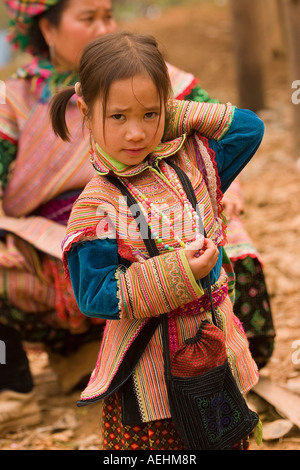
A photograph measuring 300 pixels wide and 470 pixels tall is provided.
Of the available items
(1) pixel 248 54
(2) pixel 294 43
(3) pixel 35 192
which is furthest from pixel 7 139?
(1) pixel 248 54

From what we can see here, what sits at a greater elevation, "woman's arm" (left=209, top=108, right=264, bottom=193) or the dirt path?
"woman's arm" (left=209, top=108, right=264, bottom=193)

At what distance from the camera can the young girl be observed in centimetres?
176

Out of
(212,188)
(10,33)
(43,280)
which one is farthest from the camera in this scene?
(10,33)

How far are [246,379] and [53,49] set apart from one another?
184 cm

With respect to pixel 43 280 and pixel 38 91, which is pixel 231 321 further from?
pixel 38 91

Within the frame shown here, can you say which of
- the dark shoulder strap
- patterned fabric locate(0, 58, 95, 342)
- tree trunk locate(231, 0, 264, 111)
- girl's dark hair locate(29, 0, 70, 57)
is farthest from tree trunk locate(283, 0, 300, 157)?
the dark shoulder strap

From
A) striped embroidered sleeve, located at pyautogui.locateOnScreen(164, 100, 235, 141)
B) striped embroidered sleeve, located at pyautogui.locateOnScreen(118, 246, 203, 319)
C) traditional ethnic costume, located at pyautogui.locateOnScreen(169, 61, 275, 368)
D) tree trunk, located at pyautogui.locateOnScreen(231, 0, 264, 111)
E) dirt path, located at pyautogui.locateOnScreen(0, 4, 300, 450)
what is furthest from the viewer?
tree trunk, located at pyautogui.locateOnScreen(231, 0, 264, 111)

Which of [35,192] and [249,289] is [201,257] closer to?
[249,289]

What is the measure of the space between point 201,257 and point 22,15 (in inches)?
76.6

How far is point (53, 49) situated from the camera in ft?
10.5

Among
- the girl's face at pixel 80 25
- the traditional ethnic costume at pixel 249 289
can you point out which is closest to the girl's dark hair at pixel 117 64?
the traditional ethnic costume at pixel 249 289

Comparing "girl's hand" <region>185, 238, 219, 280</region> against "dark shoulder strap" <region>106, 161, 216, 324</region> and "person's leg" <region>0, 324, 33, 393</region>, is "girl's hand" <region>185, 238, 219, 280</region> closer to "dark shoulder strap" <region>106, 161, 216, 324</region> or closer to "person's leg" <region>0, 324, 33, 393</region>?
"dark shoulder strap" <region>106, 161, 216, 324</region>

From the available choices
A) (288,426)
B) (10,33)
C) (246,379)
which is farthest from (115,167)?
(10,33)

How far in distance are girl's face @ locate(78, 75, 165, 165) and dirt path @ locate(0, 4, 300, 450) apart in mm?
365
